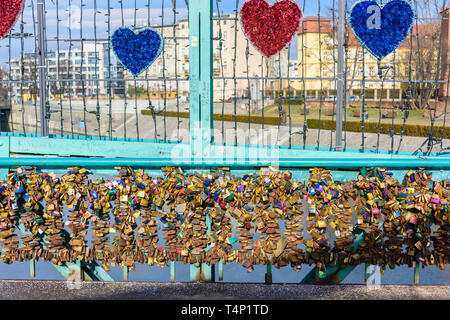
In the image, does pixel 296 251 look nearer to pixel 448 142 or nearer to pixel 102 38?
pixel 102 38

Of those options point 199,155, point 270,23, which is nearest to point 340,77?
point 270,23

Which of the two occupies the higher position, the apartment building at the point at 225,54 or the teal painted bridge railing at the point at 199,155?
the apartment building at the point at 225,54

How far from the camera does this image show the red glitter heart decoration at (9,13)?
5.05 metres

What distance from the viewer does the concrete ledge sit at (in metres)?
2.66

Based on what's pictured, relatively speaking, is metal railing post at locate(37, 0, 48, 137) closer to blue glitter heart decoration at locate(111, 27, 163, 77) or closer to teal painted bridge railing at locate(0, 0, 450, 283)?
teal painted bridge railing at locate(0, 0, 450, 283)

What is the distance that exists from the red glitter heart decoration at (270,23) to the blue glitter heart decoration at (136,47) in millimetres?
911

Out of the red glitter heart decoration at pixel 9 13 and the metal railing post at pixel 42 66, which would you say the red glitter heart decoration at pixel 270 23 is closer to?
the metal railing post at pixel 42 66

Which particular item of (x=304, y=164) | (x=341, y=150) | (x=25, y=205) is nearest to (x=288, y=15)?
(x=341, y=150)

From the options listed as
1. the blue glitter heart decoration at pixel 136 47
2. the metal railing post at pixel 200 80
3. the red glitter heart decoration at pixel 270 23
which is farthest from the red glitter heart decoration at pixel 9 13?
the metal railing post at pixel 200 80

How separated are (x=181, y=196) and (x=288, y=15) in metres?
2.53

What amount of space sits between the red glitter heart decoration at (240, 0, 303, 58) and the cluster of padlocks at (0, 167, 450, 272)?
88.2 inches

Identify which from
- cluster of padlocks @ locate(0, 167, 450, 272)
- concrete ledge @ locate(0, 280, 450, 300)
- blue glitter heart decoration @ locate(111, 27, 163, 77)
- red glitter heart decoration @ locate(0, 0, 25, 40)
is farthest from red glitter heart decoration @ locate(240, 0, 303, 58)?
concrete ledge @ locate(0, 280, 450, 300)

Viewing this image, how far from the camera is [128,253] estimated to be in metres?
2.84

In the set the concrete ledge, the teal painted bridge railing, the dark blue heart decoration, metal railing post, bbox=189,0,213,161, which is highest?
the dark blue heart decoration
